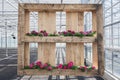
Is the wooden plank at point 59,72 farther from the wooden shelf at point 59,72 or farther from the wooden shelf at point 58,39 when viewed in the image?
the wooden shelf at point 58,39

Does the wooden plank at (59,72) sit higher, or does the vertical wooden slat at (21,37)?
the vertical wooden slat at (21,37)

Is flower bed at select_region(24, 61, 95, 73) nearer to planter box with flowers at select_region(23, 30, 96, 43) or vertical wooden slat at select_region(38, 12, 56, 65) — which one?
vertical wooden slat at select_region(38, 12, 56, 65)

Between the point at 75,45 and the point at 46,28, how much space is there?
3.30 ft

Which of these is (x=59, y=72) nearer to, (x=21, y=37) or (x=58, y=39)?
(x=58, y=39)

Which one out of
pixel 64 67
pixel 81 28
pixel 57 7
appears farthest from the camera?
pixel 81 28

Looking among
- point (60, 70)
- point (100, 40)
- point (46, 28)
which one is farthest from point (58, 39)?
point (100, 40)

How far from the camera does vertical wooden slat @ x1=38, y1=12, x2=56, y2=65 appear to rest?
5613mm

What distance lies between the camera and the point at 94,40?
5.53 m

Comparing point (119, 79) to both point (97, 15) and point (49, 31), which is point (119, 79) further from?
point (49, 31)

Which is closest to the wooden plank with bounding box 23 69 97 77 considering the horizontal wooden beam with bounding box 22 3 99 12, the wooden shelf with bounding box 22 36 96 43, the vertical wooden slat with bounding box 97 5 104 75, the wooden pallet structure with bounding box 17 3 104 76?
the wooden pallet structure with bounding box 17 3 104 76

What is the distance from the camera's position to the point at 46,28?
5637 mm

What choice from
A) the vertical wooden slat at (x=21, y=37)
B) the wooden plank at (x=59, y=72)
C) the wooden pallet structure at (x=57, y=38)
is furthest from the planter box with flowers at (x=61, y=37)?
the wooden plank at (x=59, y=72)

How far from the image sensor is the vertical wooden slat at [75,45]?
5.64m

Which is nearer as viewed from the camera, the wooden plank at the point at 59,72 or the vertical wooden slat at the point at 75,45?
the wooden plank at the point at 59,72
